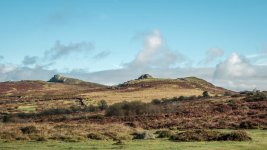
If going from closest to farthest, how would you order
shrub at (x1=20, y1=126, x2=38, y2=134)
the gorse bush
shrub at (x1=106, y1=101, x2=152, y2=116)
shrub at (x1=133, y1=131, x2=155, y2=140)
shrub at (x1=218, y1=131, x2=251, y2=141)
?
1. shrub at (x1=218, y1=131, x2=251, y2=141)
2. shrub at (x1=133, y1=131, x2=155, y2=140)
3. shrub at (x1=20, y1=126, x2=38, y2=134)
4. the gorse bush
5. shrub at (x1=106, y1=101, x2=152, y2=116)

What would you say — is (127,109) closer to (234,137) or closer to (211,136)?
(211,136)

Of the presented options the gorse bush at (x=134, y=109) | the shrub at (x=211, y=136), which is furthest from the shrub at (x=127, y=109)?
the shrub at (x=211, y=136)

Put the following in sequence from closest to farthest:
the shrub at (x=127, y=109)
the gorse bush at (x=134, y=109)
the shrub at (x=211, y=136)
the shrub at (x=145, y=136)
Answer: the shrub at (x=211, y=136) < the shrub at (x=145, y=136) < the gorse bush at (x=134, y=109) < the shrub at (x=127, y=109)

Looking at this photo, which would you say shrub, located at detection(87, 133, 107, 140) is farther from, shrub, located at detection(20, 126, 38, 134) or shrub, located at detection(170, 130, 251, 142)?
shrub, located at detection(20, 126, 38, 134)

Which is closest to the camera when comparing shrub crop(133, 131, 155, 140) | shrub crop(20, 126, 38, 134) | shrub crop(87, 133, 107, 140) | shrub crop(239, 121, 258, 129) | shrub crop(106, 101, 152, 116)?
shrub crop(133, 131, 155, 140)

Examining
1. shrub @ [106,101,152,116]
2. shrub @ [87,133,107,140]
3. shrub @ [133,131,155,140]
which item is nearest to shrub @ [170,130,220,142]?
shrub @ [133,131,155,140]

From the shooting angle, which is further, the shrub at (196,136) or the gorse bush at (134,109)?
the gorse bush at (134,109)

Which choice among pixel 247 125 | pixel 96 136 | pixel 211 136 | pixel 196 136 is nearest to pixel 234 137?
pixel 211 136

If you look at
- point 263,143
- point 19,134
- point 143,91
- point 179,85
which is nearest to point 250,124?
point 263,143

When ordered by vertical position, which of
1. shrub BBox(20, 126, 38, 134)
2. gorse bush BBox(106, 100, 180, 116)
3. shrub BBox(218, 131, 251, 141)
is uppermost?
gorse bush BBox(106, 100, 180, 116)

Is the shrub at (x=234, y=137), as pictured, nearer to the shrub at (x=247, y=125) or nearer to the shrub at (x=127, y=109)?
the shrub at (x=247, y=125)

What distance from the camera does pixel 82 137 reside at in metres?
40.5

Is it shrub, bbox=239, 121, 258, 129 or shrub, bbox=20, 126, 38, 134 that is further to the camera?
shrub, bbox=239, 121, 258, 129

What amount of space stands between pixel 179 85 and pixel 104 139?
159224 mm
